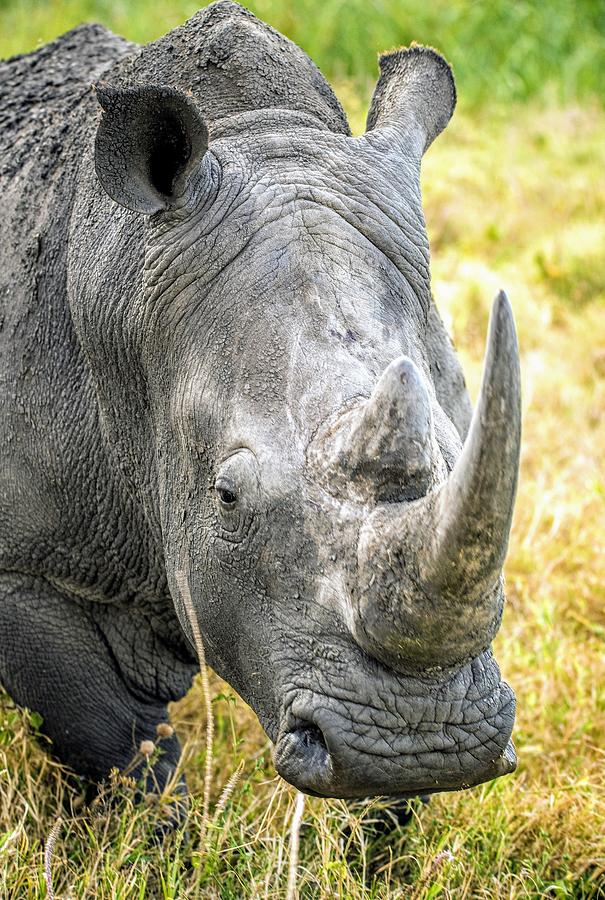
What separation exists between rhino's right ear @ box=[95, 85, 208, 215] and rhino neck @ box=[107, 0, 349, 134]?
378 millimetres

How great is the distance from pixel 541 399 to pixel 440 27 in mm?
5649

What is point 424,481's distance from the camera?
2.70 m

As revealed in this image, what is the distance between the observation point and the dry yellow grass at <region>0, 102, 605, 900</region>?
3650mm

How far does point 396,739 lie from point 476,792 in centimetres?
157

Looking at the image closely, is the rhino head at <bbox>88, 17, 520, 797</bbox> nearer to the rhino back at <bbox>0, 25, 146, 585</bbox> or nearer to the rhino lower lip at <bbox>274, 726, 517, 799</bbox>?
the rhino lower lip at <bbox>274, 726, 517, 799</bbox>

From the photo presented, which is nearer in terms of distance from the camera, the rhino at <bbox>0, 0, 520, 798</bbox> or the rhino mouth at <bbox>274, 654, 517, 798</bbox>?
the rhino at <bbox>0, 0, 520, 798</bbox>

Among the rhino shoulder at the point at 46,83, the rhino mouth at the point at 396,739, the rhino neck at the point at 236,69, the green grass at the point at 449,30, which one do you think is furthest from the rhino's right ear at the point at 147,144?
the green grass at the point at 449,30

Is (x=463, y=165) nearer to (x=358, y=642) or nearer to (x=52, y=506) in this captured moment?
(x=52, y=506)

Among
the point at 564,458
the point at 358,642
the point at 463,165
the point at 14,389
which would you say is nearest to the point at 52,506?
the point at 14,389

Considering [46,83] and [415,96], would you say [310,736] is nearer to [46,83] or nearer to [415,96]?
[415,96]

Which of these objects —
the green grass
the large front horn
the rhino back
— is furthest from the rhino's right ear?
the green grass

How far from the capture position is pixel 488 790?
4.21 metres

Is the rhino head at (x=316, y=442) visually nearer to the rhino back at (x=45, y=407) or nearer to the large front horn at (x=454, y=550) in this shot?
the large front horn at (x=454, y=550)

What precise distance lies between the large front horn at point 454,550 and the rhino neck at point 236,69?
5.06 feet
